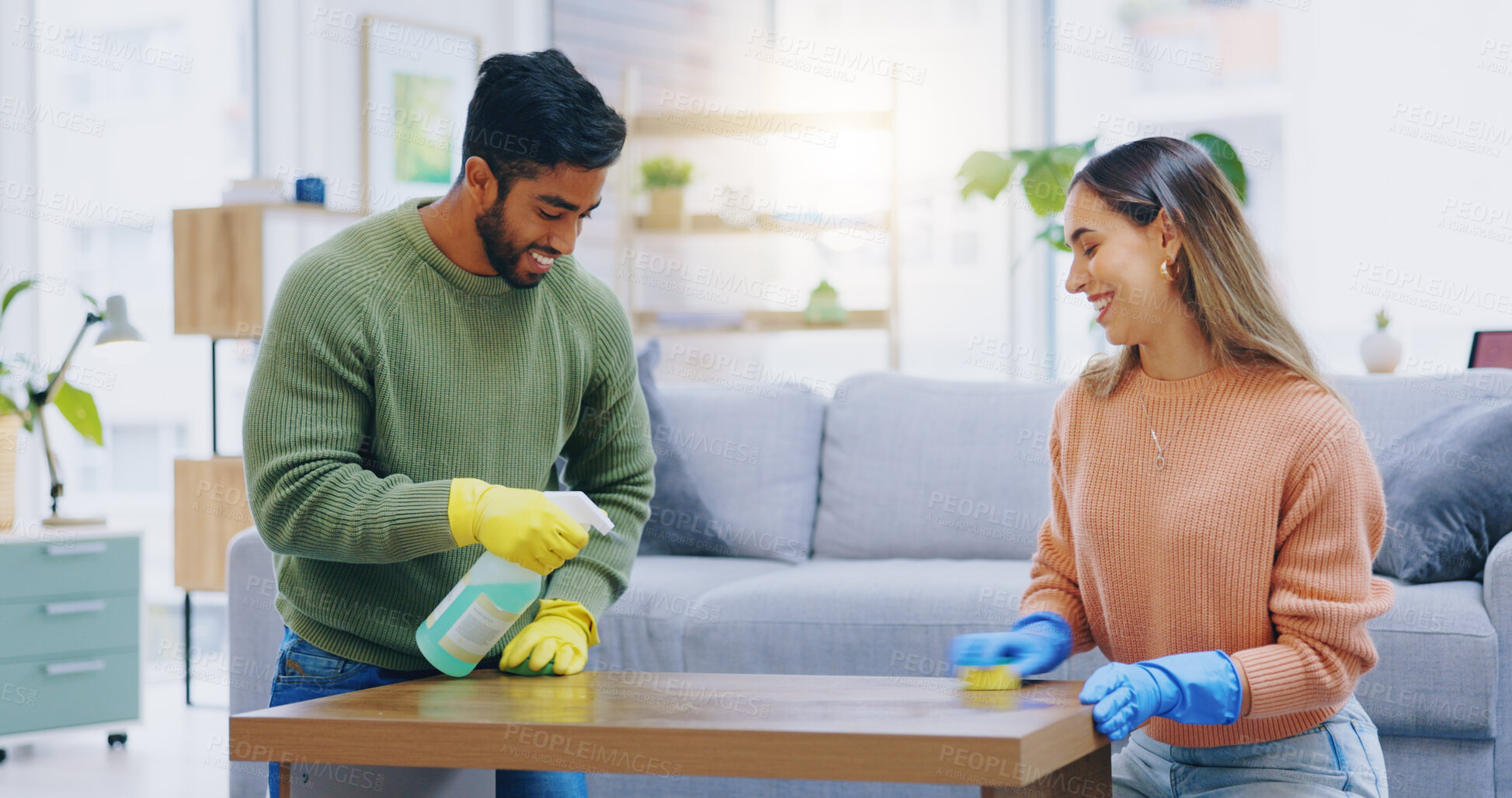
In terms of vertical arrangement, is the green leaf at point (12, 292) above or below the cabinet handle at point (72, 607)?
above

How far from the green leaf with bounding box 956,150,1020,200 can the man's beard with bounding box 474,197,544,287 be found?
82.9 inches

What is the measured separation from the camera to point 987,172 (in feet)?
10.8

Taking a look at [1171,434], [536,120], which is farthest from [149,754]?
[1171,434]

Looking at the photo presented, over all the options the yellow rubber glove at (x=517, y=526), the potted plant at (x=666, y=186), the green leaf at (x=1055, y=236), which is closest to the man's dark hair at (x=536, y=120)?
the yellow rubber glove at (x=517, y=526)

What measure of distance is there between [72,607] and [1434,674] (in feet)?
9.22

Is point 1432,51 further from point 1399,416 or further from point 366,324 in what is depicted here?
point 366,324

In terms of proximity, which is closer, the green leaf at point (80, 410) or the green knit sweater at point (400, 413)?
the green knit sweater at point (400, 413)

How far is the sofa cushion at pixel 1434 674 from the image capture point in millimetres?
1929

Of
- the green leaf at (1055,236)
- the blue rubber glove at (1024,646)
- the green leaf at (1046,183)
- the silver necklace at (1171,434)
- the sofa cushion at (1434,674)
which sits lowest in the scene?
the sofa cushion at (1434,674)

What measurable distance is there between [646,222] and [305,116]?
114cm

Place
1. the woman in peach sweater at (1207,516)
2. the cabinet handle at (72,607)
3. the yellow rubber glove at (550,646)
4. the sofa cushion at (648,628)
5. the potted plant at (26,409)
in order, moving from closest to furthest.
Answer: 1. the woman in peach sweater at (1207,516)
2. the yellow rubber glove at (550,646)
3. the sofa cushion at (648,628)
4. the cabinet handle at (72,607)
5. the potted plant at (26,409)

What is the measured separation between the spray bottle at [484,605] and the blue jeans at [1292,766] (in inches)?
24.5

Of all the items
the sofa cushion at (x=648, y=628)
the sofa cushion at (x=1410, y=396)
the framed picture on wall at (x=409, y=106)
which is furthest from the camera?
the framed picture on wall at (x=409, y=106)

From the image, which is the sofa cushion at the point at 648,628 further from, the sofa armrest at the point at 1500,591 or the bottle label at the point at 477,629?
the sofa armrest at the point at 1500,591
